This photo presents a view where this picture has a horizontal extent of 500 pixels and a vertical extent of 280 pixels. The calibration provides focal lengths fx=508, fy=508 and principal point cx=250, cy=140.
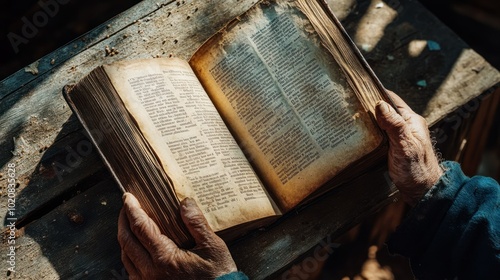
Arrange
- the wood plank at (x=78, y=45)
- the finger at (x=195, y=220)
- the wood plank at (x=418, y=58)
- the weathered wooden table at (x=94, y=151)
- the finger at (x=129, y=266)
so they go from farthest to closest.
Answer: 1. the wood plank at (x=418, y=58)
2. the wood plank at (x=78, y=45)
3. the weathered wooden table at (x=94, y=151)
4. the finger at (x=129, y=266)
5. the finger at (x=195, y=220)

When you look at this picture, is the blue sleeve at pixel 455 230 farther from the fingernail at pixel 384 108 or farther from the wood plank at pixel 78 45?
the wood plank at pixel 78 45

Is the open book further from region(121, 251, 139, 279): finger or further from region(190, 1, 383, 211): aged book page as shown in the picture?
region(121, 251, 139, 279): finger

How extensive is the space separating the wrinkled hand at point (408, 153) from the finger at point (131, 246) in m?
0.73

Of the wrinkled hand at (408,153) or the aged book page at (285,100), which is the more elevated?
the aged book page at (285,100)

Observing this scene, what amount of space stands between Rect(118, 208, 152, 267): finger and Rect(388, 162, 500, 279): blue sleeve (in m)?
0.74

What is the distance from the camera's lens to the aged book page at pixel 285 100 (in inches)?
55.4

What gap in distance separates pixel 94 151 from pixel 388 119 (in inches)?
34.7

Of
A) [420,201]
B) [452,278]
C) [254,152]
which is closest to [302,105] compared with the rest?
[254,152]

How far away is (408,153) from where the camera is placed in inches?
56.8

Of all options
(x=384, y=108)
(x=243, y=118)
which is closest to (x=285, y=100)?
(x=243, y=118)

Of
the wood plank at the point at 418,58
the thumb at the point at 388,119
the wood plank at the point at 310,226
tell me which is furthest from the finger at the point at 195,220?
the wood plank at the point at 418,58

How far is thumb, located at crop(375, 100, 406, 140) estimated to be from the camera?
139 cm

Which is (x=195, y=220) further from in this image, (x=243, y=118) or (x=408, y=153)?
(x=408, y=153)

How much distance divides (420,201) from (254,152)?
1.66 feet
